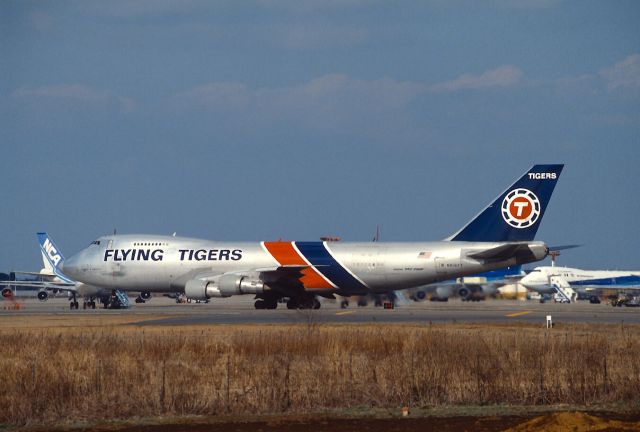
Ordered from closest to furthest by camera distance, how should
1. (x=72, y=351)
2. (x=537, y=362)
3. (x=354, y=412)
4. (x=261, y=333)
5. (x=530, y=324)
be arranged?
(x=354, y=412), (x=537, y=362), (x=72, y=351), (x=261, y=333), (x=530, y=324)

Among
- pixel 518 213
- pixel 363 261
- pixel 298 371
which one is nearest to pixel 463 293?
pixel 518 213

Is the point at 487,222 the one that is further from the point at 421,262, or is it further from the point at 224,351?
the point at 224,351

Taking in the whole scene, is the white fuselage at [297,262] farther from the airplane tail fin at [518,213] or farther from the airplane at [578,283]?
the airplane at [578,283]

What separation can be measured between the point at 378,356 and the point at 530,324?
17320 millimetres

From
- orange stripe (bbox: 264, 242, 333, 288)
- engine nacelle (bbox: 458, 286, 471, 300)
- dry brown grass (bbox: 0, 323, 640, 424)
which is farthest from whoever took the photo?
engine nacelle (bbox: 458, 286, 471, 300)

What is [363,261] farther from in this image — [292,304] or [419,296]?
[419,296]

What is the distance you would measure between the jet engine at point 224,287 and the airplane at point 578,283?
178 feet

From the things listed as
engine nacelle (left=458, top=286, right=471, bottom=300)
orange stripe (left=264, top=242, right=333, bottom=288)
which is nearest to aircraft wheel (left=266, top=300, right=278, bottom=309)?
orange stripe (left=264, top=242, right=333, bottom=288)

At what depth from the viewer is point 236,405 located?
20.6 metres

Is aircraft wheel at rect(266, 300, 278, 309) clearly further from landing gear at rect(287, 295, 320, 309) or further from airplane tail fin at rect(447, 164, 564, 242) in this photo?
airplane tail fin at rect(447, 164, 564, 242)

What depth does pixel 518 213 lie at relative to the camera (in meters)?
59.9

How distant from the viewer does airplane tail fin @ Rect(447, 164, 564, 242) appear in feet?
196

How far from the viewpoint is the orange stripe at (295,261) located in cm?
6008

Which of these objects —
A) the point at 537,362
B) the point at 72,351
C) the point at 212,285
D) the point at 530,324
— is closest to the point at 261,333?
the point at 72,351
